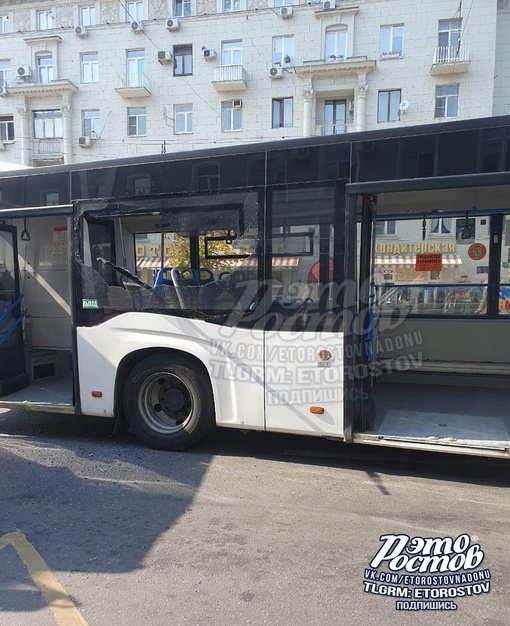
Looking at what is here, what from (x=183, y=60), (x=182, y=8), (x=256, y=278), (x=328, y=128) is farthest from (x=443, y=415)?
(x=182, y=8)

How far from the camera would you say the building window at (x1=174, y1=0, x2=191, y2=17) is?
94.3ft

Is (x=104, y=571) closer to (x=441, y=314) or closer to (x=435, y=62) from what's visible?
(x=441, y=314)

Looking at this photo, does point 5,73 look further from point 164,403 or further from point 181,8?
point 164,403

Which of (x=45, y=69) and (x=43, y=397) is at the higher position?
(x=45, y=69)

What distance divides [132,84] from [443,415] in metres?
30.0

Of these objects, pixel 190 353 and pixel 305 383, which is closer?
pixel 305 383

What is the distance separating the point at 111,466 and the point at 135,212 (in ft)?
8.50

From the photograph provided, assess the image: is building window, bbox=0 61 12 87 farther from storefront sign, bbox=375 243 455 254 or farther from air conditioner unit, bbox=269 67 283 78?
storefront sign, bbox=375 243 455 254

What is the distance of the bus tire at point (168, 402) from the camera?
186 inches

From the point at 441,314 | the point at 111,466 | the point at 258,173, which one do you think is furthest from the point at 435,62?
the point at 111,466

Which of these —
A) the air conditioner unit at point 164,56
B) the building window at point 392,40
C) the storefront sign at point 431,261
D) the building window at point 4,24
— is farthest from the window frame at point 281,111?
the storefront sign at point 431,261

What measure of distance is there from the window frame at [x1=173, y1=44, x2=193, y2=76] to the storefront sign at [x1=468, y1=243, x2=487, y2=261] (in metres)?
26.9

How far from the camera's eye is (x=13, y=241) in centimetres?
596

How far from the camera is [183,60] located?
1128 inches
